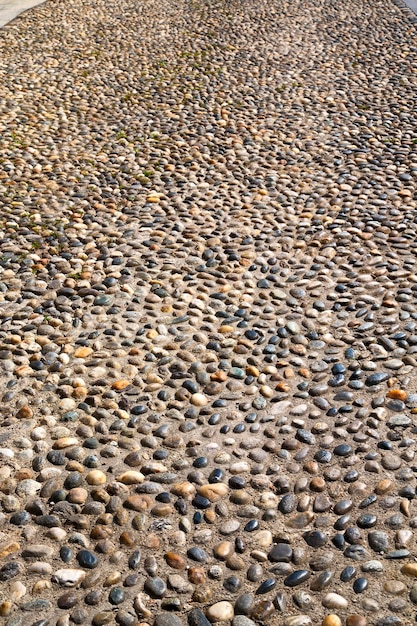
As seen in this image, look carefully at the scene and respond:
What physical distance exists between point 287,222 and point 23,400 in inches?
107

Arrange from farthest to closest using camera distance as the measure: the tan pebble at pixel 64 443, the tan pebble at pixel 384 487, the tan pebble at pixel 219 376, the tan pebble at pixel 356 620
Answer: the tan pebble at pixel 219 376, the tan pebble at pixel 64 443, the tan pebble at pixel 384 487, the tan pebble at pixel 356 620

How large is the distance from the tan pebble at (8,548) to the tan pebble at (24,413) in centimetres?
82

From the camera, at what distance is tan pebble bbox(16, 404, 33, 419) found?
3662mm

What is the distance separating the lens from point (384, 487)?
124 inches

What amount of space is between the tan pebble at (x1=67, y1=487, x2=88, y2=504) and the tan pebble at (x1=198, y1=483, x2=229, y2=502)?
1.77 ft

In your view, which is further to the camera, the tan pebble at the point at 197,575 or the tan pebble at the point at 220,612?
the tan pebble at the point at 197,575

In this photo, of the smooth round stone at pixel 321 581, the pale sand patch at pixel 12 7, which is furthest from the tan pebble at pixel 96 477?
the pale sand patch at pixel 12 7

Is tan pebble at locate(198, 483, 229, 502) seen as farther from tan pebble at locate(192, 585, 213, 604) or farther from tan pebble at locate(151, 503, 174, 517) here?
tan pebble at locate(192, 585, 213, 604)

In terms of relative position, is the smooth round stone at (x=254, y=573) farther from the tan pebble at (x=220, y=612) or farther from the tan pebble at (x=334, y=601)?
the tan pebble at (x=334, y=601)

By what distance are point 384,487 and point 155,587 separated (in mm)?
1150

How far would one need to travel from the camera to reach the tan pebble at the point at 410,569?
2771 millimetres

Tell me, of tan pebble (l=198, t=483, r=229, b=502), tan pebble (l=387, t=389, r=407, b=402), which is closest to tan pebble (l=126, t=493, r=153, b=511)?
tan pebble (l=198, t=483, r=229, b=502)

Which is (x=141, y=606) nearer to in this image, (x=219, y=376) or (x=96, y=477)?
(x=96, y=477)

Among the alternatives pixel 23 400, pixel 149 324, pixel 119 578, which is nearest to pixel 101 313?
pixel 149 324
